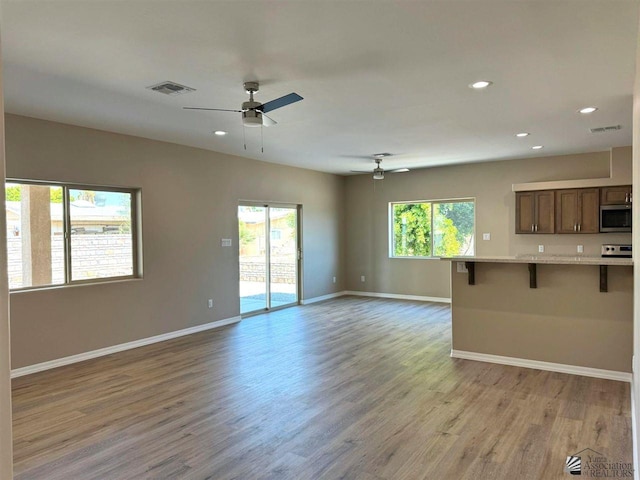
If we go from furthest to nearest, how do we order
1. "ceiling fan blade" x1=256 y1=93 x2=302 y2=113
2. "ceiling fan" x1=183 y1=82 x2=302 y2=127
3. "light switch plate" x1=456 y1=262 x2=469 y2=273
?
"light switch plate" x1=456 y1=262 x2=469 y2=273 < "ceiling fan" x1=183 y1=82 x2=302 y2=127 < "ceiling fan blade" x1=256 y1=93 x2=302 y2=113

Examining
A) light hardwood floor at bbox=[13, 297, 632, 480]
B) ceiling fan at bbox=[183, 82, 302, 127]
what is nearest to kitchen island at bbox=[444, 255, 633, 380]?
light hardwood floor at bbox=[13, 297, 632, 480]

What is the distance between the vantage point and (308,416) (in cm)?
327

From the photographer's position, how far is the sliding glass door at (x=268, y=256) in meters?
7.26

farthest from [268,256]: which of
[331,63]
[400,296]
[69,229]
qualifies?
[331,63]

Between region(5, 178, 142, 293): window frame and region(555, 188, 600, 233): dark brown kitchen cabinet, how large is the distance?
6.42 metres

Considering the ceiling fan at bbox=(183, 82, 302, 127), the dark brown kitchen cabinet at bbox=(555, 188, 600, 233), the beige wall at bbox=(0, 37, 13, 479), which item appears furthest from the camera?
the dark brown kitchen cabinet at bbox=(555, 188, 600, 233)

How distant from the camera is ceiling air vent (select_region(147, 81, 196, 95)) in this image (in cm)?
347

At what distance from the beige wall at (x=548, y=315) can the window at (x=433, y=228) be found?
3446 millimetres

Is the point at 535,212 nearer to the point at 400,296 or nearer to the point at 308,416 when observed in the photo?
the point at 400,296

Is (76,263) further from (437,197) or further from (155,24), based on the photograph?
(437,197)

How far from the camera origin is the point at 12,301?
14.0 ft

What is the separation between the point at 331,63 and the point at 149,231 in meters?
3.62

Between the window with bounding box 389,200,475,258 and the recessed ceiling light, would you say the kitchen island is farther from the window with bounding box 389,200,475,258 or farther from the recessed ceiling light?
the window with bounding box 389,200,475,258

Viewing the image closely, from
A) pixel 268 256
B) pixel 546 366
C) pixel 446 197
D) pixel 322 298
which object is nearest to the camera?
pixel 546 366
